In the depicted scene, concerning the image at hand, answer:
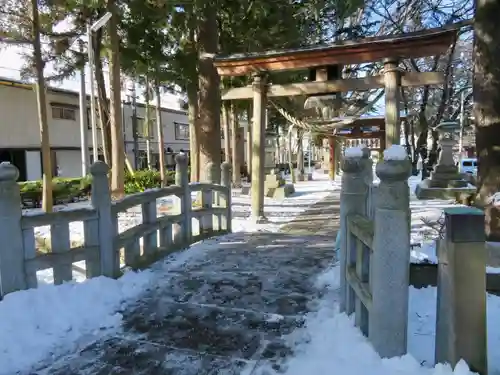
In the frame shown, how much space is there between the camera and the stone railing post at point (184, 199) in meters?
6.14

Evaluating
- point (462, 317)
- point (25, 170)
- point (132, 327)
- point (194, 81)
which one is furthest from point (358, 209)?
point (25, 170)

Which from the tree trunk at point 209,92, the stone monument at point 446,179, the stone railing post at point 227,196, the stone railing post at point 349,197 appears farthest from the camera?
the stone monument at point 446,179

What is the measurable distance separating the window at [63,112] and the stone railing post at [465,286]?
23613mm

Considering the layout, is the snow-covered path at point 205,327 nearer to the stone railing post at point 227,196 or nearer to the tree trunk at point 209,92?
the stone railing post at point 227,196

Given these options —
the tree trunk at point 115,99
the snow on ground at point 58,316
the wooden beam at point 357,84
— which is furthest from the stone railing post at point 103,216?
the tree trunk at point 115,99

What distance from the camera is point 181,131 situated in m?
35.2

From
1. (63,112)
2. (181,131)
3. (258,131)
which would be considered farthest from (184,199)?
(181,131)

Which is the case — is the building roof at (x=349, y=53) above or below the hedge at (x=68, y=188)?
above

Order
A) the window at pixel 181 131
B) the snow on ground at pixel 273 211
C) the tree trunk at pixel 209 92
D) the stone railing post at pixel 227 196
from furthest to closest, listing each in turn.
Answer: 1. the window at pixel 181 131
2. the tree trunk at pixel 209 92
3. the snow on ground at pixel 273 211
4. the stone railing post at pixel 227 196

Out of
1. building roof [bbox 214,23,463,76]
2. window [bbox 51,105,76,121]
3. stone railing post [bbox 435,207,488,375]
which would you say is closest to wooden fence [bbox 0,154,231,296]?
stone railing post [bbox 435,207,488,375]

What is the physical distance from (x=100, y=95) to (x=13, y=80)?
6.52 m

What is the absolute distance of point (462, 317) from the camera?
6.90 feet

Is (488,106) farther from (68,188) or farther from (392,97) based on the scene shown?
(68,188)

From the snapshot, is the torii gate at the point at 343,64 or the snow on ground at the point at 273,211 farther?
the snow on ground at the point at 273,211
